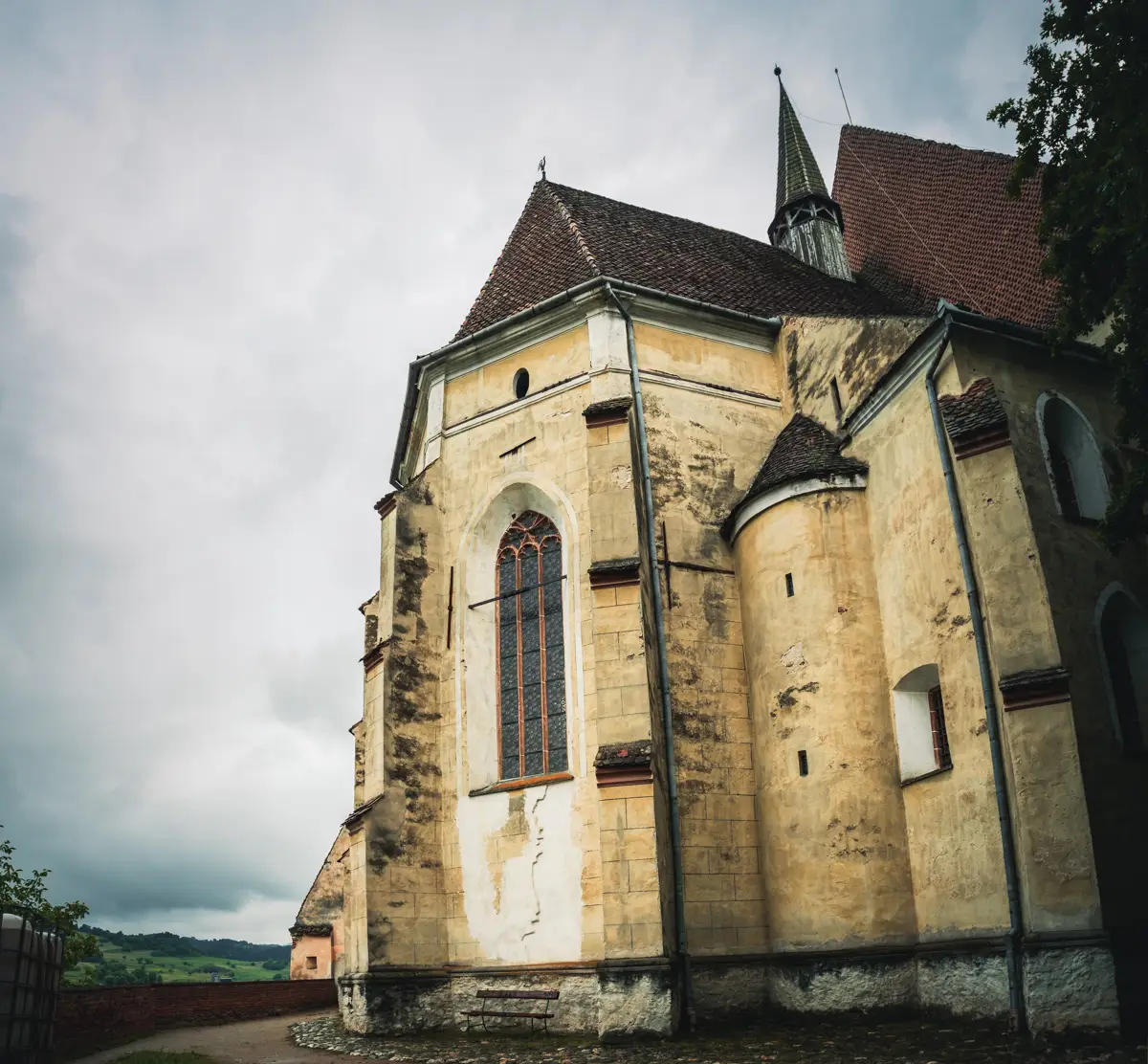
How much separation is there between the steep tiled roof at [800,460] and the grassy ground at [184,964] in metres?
52.7

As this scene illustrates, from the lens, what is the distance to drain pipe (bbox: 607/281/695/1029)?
13719 mm

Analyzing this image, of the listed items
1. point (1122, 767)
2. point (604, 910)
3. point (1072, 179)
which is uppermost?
point (1072, 179)

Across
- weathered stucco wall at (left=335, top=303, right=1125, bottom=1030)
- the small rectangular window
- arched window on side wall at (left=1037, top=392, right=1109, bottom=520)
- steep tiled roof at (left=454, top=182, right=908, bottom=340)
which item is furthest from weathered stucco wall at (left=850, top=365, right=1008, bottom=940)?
steep tiled roof at (left=454, top=182, right=908, bottom=340)

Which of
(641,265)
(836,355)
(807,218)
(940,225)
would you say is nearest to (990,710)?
(836,355)

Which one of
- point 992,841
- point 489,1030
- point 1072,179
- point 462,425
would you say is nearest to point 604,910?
point 489,1030

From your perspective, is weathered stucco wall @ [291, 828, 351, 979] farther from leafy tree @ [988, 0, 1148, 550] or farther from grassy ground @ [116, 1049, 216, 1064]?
leafy tree @ [988, 0, 1148, 550]

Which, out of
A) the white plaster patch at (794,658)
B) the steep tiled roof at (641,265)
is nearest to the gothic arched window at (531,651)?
the white plaster patch at (794,658)

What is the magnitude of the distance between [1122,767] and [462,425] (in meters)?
11.2

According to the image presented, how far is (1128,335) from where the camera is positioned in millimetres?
10133

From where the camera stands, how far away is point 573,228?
1961 cm

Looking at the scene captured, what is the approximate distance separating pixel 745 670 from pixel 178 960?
71.2m

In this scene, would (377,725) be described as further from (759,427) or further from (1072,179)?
(1072,179)

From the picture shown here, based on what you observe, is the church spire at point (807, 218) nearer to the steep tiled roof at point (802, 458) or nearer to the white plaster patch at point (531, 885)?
the steep tiled roof at point (802, 458)

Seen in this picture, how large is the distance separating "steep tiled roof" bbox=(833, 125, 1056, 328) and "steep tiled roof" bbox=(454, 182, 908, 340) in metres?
1.18
